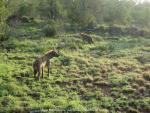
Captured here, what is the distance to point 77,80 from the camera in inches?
788

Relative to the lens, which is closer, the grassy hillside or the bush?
the grassy hillside

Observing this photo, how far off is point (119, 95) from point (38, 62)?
192 inches

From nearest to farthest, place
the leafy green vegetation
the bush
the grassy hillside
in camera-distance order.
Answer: the grassy hillside → the leafy green vegetation → the bush

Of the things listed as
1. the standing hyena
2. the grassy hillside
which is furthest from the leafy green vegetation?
the standing hyena

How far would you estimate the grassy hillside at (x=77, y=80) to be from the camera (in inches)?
658

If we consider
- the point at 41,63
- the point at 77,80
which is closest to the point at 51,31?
the point at 41,63

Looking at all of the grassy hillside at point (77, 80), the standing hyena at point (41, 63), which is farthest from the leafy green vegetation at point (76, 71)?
the standing hyena at point (41, 63)

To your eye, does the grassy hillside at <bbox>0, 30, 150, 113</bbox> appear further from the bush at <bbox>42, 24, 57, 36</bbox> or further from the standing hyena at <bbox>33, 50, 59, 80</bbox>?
the bush at <bbox>42, 24, 57, 36</bbox>

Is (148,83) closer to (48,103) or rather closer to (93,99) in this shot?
(93,99)

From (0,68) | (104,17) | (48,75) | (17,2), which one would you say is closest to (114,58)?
(48,75)

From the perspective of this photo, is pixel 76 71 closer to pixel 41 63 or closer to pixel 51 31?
pixel 41 63

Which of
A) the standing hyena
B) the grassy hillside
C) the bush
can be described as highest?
the bush

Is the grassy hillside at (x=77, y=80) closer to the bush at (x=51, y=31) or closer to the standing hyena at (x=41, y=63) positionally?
the standing hyena at (x=41, y=63)

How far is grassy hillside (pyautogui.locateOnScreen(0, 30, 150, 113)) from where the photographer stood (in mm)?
16719
